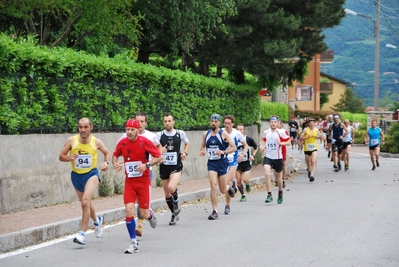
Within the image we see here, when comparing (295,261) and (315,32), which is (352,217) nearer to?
(295,261)

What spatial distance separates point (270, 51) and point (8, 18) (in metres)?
9.28

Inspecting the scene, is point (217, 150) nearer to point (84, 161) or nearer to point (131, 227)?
point (84, 161)

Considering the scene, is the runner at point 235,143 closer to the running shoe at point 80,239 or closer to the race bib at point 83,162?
the race bib at point 83,162

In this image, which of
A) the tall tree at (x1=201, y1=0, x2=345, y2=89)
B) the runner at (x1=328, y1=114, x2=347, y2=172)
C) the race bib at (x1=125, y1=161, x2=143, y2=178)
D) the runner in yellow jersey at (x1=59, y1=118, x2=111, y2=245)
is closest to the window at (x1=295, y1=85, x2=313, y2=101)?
the tall tree at (x1=201, y1=0, x2=345, y2=89)

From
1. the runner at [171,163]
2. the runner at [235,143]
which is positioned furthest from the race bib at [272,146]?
the runner at [171,163]

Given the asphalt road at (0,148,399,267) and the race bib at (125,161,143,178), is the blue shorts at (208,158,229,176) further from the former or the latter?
the race bib at (125,161,143,178)

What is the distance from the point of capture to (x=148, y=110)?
69.6 feet

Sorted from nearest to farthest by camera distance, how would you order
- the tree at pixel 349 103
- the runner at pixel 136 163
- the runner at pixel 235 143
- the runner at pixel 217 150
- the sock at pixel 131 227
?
the sock at pixel 131 227, the runner at pixel 136 163, the runner at pixel 217 150, the runner at pixel 235 143, the tree at pixel 349 103

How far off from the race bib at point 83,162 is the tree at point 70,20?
7.84 meters

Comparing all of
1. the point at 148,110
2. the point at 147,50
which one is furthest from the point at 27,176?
the point at 147,50

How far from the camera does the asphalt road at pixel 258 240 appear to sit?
9.71 meters

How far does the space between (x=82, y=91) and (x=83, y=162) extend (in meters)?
6.07

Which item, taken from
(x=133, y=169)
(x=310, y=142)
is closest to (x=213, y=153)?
(x=133, y=169)

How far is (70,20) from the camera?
2152cm
